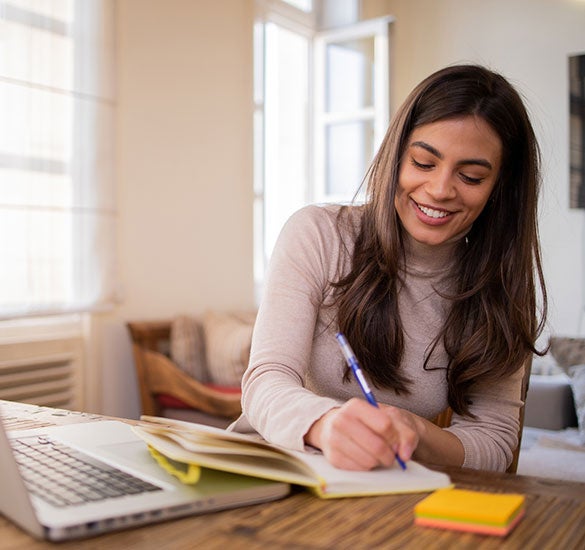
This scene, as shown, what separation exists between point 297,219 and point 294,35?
3.49 meters

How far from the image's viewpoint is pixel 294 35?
4.66 m

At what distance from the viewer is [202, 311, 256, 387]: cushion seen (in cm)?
327

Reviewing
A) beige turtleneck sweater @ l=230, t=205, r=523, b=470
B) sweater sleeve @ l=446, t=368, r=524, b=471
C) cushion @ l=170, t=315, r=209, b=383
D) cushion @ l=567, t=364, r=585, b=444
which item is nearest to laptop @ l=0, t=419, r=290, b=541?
beige turtleneck sweater @ l=230, t=205, r=523, b=470

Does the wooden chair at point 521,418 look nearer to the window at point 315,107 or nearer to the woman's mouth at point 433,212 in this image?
the woman's mouth at point 433,212

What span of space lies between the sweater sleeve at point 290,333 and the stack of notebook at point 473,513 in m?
0.29

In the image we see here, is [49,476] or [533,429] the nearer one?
[49,476]

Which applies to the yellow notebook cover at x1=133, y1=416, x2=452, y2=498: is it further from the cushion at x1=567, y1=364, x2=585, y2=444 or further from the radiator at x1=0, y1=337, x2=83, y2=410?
the radiator at x1=0, y1=337, x2=83, y2=410

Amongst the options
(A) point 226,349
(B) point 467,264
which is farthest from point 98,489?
(A) point 226,349

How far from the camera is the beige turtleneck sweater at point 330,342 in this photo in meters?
1.23

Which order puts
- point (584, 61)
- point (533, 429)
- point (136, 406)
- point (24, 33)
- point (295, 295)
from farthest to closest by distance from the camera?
point (584, 61), point (136, 406), point (24, 33), point (533, 429), point (295, 295)

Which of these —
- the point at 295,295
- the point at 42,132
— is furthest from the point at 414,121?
the point at 42,132

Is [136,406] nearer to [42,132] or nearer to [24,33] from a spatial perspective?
[42,132]

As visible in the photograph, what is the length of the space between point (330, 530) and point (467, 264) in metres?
0.82

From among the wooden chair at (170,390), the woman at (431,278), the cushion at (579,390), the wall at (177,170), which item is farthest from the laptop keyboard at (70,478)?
the wall at (177,170)
